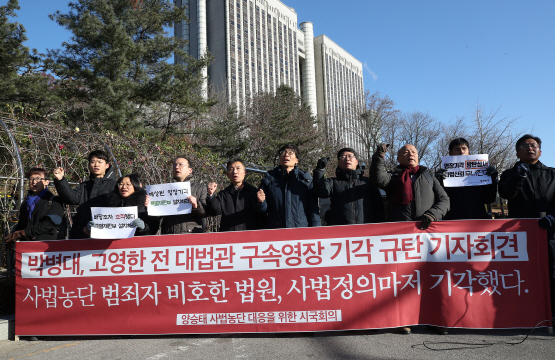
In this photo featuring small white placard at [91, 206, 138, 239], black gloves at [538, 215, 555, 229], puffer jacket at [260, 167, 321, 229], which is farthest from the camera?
puffer jacket at [260, 167, 321, 229]

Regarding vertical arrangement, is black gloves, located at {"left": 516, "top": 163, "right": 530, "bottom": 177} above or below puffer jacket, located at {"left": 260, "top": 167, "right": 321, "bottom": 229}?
above

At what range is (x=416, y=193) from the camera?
4.17 meters

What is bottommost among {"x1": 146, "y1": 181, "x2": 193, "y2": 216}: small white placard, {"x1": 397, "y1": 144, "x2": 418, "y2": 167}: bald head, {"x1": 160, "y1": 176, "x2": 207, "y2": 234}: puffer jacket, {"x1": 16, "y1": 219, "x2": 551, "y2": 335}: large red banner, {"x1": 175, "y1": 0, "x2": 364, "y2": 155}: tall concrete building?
{"x1": 16, "y1": 219, "x2": 551, "y2": 335}: large red banner

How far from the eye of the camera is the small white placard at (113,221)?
4.10 metres

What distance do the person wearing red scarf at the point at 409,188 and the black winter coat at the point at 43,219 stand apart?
358 cm

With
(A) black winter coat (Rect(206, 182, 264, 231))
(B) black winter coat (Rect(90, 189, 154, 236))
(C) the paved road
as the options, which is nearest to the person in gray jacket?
(C) the paved road

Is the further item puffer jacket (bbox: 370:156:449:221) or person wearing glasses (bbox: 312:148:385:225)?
person wearing glasses (bbox: 312:148:385:225)

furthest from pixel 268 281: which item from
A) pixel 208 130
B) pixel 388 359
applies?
pixel 208 130

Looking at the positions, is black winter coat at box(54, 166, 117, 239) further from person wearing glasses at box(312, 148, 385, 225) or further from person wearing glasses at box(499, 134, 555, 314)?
person wearing glasses at box(499, 134, 555, 314)

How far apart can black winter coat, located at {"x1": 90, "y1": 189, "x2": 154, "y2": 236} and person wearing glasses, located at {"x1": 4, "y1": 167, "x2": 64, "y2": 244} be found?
413mm

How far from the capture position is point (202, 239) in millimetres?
4160

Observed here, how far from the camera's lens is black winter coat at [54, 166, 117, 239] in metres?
4.37

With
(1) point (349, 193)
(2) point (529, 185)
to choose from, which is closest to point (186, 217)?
(1) point (349, 193)

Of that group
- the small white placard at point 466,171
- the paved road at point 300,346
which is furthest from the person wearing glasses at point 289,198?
the small white placard at point 466,171
